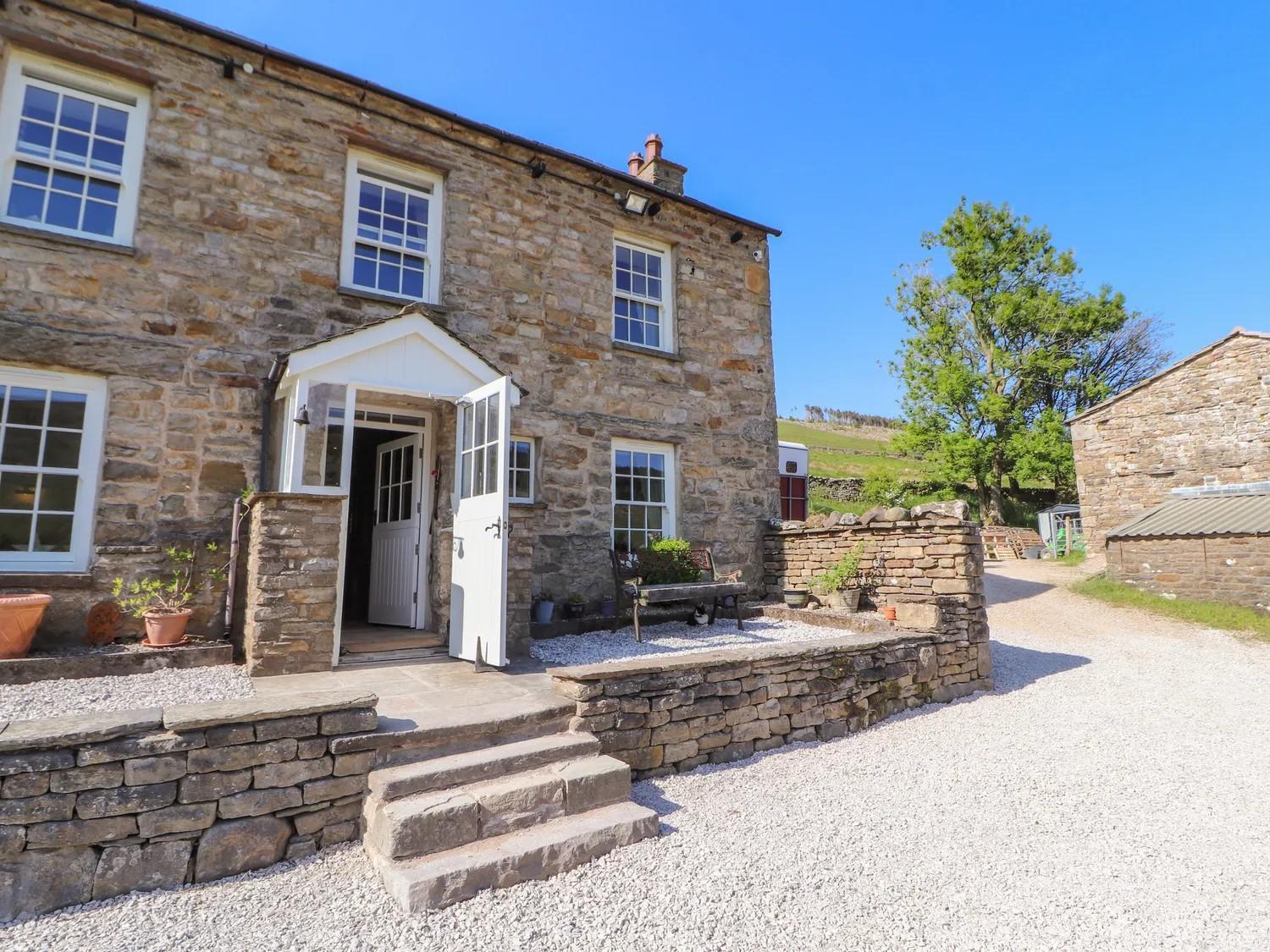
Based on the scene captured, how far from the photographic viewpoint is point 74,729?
2682 millimetres

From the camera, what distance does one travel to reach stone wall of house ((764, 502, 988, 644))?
6.68 metres

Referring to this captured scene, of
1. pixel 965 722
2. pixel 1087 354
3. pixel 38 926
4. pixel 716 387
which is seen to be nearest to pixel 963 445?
pixel 1087 354

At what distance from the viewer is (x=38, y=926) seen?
8.12ft

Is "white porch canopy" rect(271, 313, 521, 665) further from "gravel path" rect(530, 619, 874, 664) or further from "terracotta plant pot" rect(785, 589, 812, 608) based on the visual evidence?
"terracotta plant pot" rect(785, 589, 812, 608)

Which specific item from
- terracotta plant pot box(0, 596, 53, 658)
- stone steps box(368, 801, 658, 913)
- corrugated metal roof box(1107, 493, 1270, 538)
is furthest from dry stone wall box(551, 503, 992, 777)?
corrugated metal roof box(1107, 493, 1270, 538)

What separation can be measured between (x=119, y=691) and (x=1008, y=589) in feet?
49.9

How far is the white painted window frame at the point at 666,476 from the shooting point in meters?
8.16

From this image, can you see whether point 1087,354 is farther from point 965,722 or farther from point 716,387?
point 965,722

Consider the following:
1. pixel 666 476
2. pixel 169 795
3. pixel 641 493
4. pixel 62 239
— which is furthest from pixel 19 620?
pixel 666 476

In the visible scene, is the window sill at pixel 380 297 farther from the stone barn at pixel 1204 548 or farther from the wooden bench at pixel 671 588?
the stone barn at pixel 1204 548

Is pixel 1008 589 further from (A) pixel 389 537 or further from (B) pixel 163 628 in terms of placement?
(B) pixel 163 628

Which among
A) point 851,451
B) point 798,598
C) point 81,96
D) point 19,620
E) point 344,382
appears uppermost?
point 851,451

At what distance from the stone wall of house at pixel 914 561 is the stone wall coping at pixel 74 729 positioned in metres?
6.28

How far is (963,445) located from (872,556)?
53.8 feet
